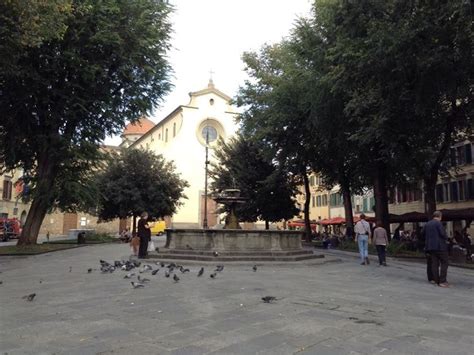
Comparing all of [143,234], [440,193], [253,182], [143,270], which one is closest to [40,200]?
[143,234]

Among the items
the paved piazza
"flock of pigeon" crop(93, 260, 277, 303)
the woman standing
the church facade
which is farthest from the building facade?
the paved piazza

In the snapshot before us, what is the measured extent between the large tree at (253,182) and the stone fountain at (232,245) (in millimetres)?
19126

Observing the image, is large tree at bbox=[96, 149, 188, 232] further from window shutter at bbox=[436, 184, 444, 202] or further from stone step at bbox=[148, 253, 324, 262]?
stone step at bbox=[148, 253, 324, 262]

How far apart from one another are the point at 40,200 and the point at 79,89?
6134mm

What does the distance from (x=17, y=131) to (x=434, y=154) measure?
2158 cm

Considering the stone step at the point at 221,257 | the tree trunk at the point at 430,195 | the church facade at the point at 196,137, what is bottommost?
the stone step at the point at 221,257

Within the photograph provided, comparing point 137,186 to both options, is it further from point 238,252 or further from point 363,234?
point 363,234

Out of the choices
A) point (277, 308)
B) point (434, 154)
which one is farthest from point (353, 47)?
point (277, 308)

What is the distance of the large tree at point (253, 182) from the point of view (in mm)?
38312

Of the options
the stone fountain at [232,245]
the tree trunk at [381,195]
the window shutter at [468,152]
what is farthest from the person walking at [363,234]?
the window shutter at [468,152]

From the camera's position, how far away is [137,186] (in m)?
41.4

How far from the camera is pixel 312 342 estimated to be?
5.69 meters

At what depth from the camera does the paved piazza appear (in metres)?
5.55

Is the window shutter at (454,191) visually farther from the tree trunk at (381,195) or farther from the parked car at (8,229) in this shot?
the parked car at (8,229)
